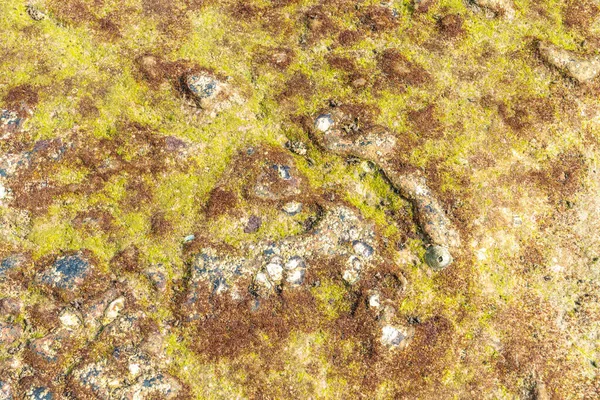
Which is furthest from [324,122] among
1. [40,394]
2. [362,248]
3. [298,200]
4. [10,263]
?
[40,394]

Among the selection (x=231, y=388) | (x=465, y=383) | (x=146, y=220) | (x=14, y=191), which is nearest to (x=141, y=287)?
(x=146, y=220)

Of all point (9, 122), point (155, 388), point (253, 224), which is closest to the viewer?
point (155, 388)

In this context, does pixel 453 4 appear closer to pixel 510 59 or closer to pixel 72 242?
pixel 510 59

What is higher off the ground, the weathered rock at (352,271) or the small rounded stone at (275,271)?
the weathered rock at (352,271)

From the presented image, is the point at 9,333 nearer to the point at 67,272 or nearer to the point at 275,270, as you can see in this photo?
the point at 67,272

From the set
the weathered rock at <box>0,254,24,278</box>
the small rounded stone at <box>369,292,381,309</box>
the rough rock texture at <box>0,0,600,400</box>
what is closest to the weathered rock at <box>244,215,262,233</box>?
the rough rock texture at <box>0,0,600,400</box>

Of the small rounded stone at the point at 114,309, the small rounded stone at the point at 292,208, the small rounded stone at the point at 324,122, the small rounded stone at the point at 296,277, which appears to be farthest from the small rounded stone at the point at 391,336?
the small rounded stone at the point at 114,309

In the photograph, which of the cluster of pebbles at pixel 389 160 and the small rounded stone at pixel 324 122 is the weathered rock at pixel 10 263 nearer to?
the cluster of pebbles at pixel 389 160

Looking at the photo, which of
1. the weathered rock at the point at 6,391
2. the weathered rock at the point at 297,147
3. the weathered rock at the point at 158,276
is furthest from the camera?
the weathered rock at the point at 297,147
